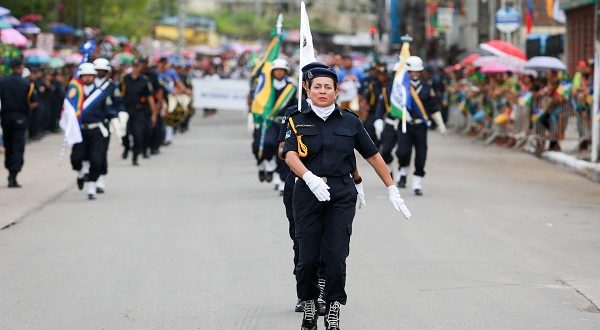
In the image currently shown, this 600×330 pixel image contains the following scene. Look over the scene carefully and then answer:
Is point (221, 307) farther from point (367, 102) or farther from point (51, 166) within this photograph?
point (51, 166)

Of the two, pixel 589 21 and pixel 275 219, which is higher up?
A: pixel 589 21

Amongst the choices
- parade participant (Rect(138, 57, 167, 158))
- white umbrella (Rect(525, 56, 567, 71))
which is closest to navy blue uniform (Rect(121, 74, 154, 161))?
parade participant (Rect(138, 57, 167, 158))

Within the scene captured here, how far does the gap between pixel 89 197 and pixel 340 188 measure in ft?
31.9

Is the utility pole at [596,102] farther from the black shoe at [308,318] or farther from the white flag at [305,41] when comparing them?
the black shoe at [308,318]

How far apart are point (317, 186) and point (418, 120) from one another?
10207 mm

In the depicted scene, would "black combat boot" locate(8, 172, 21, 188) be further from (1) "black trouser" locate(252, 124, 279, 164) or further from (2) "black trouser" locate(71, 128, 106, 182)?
(1) "black trouser" locate(252, 124, 279, 164)

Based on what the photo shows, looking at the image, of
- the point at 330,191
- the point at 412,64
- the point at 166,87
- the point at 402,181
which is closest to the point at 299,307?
the point at 330,191

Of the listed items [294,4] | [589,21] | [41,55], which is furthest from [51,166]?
[294,4]

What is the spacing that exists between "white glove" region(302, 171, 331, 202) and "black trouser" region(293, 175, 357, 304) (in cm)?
16

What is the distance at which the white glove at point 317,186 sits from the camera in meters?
8.01

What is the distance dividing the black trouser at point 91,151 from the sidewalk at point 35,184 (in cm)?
66

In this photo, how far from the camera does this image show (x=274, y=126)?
1728cm

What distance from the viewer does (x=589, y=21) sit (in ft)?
118

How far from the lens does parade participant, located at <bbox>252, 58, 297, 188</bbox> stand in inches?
645
